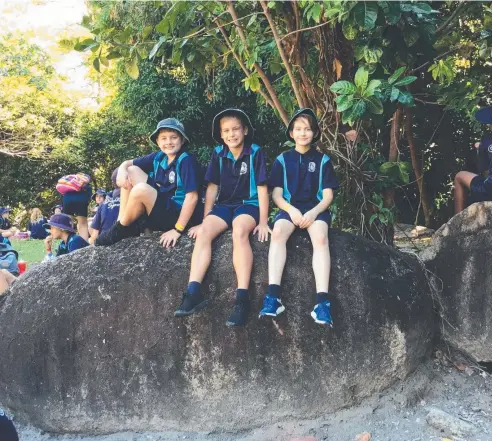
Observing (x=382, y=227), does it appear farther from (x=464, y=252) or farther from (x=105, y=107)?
(x=105, y=107)

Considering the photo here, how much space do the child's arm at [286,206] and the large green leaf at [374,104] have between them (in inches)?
35.3

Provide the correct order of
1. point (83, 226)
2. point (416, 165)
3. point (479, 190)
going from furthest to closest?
point (416, 165) < point (83, 226) < point (479, 190)

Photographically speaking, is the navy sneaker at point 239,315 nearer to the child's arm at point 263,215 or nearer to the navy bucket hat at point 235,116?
the child's arm at point 263,215

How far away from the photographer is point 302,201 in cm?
425

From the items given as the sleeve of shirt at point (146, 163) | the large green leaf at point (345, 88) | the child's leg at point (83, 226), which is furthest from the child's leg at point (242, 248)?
the child's leg at point (83, 226)

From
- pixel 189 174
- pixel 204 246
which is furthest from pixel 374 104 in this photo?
pixel 204 246

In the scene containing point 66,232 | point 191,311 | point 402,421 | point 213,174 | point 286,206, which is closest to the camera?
point 191,311

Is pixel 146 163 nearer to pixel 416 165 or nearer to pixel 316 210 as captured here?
pixel 316 210

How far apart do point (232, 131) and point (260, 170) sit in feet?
1.21

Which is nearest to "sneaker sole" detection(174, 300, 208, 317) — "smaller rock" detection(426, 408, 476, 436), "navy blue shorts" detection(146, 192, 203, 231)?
"navy blue shorts" detection(146, 192, 203, 231)

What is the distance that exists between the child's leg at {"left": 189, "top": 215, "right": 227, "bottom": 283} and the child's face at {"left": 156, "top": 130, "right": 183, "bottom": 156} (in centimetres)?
69

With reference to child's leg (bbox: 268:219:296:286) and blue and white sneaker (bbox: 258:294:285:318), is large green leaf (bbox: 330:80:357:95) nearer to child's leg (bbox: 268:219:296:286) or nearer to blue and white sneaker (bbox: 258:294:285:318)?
child's leg (bbox: 268:219:296:286)

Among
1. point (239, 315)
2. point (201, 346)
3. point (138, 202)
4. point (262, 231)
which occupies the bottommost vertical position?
point (201, 346)

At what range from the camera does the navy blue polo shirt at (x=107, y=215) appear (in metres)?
5.65
